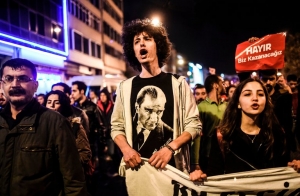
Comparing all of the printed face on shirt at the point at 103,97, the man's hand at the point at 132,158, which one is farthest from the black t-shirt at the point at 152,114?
the printed face on shirt at the point at 103,97

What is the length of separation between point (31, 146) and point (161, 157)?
100cm

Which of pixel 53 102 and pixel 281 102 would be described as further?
pixel 53 102

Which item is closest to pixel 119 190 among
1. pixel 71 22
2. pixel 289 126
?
pixel 289 126

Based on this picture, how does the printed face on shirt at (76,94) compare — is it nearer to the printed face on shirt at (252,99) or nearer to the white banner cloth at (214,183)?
the white banner cloth at (214,183)

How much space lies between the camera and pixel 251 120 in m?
3.06

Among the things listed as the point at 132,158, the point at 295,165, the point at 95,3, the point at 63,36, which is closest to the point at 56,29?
the point at 63,36

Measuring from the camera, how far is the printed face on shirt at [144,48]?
3.02 meters

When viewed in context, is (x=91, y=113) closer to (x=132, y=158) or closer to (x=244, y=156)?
(x=132, y=158)

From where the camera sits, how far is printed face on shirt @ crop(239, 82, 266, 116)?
9.92ft

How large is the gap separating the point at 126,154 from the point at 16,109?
0.94 meters

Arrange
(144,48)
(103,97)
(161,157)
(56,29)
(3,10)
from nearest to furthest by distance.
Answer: (161,157)
(144,48)
(103,97)
(3,10)
(56,29)

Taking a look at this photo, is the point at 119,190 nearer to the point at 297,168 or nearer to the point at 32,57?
the point at 297,168

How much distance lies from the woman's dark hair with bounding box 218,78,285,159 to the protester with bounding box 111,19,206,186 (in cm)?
33

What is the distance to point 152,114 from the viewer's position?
2850 mm
